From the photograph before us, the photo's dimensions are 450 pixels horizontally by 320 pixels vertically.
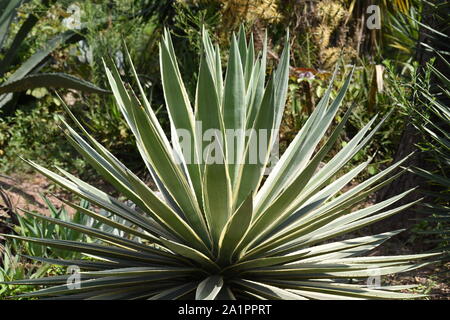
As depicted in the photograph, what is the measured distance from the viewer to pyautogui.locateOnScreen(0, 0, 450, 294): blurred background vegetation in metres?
4.50

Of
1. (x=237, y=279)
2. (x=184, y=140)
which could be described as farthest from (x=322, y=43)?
→ (x=237, y=279)

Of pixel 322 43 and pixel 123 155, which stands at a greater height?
pixel 322 43

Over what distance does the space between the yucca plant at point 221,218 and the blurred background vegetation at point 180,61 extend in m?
1.23

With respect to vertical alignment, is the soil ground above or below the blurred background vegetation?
below

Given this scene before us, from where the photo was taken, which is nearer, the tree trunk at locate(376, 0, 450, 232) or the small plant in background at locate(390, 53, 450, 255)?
the small plant in background at locate(390, 53, 450, 255)

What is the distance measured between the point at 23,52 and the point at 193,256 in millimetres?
5032

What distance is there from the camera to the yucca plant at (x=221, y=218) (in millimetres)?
2293

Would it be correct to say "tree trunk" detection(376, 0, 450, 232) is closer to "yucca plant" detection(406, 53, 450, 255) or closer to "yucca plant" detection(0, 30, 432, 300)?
"yucca plant" detection(406, 53, 450, 255)

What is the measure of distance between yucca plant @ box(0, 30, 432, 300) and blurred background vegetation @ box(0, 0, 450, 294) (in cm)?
123

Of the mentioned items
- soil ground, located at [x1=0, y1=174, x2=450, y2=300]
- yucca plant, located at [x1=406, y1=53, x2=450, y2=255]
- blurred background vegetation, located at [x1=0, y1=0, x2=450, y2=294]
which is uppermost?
blurred background vegetation, located at [x1=0, y1=0, x2=450, y2=294]

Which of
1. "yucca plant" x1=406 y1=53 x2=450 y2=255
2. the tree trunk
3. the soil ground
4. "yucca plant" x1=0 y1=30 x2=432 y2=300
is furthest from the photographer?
the tree trunk

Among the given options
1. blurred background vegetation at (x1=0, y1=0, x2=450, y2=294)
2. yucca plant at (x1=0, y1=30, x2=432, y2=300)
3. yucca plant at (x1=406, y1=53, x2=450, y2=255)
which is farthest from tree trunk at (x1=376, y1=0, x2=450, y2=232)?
yucca plant at (x1=0, y1=30, x2=432, y2=300)

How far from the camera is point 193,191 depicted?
250 centimetres
